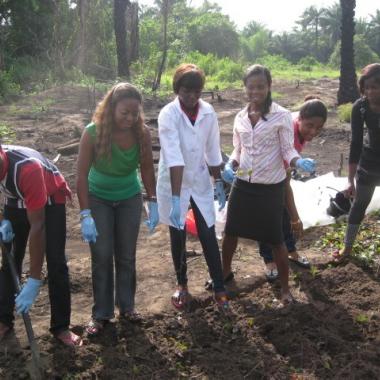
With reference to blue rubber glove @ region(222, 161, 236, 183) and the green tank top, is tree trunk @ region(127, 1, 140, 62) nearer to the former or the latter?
blue rubber glove @ region(222, 161, 236, 183)

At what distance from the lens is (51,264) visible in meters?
2.75

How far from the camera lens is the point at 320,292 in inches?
140

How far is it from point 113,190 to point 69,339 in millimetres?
871

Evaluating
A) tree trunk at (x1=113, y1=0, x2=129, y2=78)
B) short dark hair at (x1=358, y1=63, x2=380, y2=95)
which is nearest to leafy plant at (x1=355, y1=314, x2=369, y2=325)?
short dark hair at (x1=358, y1=63, x2=380, y2=95)

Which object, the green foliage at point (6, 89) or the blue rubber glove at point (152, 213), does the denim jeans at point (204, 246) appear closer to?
the blue rubber glove at point (152, 213)

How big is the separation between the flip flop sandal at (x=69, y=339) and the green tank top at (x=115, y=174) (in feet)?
2.62

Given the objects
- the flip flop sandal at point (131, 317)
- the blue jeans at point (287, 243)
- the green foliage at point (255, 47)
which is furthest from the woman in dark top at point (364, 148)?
the green foliage at point (255, 47)

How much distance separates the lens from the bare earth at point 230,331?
107 inches

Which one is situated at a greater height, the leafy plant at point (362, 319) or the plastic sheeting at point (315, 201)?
the plastic sheeting at point (315, 201)

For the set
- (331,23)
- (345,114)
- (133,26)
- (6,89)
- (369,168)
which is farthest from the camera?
(331,23)

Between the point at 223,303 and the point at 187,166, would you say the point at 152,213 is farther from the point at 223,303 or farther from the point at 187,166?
the point at 223,303

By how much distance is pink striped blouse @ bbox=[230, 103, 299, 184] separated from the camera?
9.99 ft

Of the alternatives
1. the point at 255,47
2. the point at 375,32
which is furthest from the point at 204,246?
the point at 375,32

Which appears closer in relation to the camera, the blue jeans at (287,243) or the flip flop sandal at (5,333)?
the flip flop sandal at (5,333)
